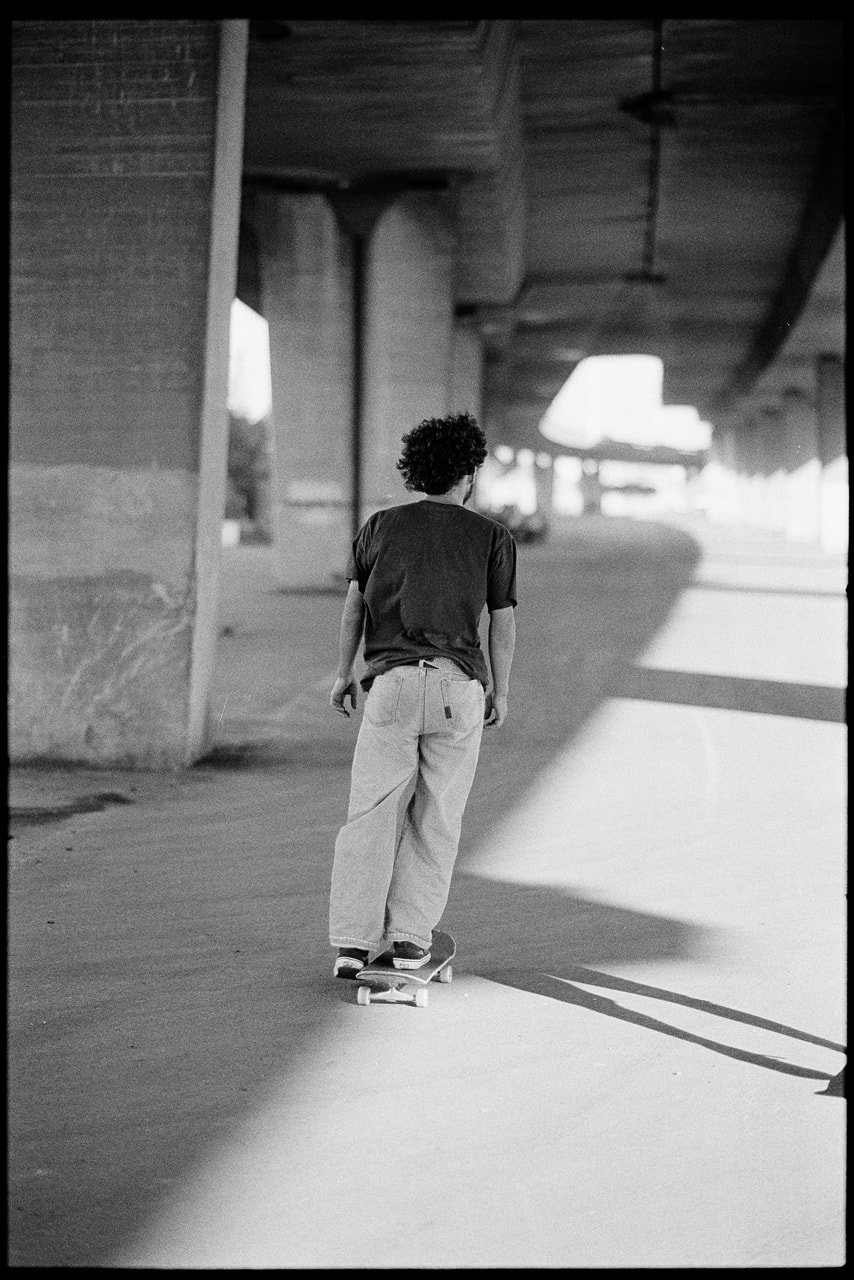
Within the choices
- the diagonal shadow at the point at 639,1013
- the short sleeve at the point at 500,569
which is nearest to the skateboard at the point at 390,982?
the diagonal shadow at the point at 639,1013

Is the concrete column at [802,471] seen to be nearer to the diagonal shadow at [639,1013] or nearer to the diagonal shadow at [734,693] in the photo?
the diagonal shadow at [734,693]

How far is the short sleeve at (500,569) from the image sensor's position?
5.56m

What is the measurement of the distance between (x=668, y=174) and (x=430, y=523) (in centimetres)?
2579

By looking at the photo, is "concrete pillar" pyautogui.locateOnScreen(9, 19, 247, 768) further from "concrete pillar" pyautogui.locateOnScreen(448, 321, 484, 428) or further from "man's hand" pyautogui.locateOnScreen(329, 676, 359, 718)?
"concrete pillar" pyautogui.locateOnScreen(448, 321, 484, 428)

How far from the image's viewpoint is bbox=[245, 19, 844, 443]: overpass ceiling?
20.0 meters

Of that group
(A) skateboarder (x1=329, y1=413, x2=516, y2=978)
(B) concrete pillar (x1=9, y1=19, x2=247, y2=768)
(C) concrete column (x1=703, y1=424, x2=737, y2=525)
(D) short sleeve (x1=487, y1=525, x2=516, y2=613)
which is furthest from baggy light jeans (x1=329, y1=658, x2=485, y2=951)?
(C) concrete column (x1=703, y1=424, x2=737, y2=525)

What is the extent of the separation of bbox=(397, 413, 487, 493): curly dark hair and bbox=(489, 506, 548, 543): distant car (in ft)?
148

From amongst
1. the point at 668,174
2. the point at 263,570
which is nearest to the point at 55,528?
the point at 668,174

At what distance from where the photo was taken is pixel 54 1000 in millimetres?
5730

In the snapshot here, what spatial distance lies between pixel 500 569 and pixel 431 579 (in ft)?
0.86

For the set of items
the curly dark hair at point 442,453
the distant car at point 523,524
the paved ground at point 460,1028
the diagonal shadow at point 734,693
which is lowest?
the paved ground at point 460,1028

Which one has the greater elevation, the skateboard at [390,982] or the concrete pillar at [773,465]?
the concrete pillar at [773,465]

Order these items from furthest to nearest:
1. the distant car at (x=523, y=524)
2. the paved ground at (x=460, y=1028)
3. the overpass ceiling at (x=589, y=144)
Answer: the distant car at (x=523, y=524) < the overpass ceiling at (x=589, y=144) < the paved ground at (x=460, y=1028)

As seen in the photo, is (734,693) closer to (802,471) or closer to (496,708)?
(496,708)
